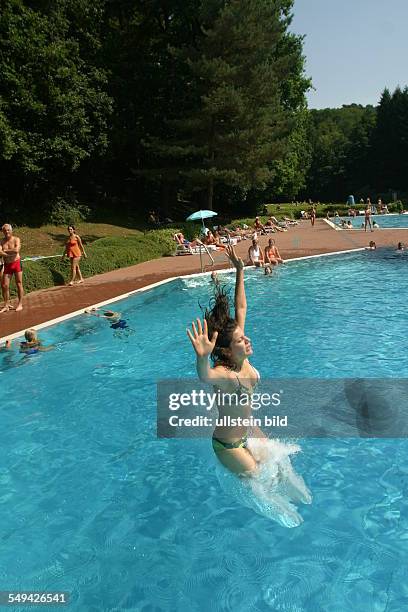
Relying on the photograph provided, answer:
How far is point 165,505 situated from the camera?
568 centimetres

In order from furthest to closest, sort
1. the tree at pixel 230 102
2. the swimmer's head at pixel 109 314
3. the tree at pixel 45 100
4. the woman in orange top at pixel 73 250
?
the tree at pixel 230 102, the tree at pixel 45 100, the woman in orange top at pixel 73 250, the swimmer's head at pixel 109 314

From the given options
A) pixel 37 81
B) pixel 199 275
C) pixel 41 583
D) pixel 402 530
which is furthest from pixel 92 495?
pixel 37 81

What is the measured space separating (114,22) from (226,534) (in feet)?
156

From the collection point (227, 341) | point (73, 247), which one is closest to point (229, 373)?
point (227, 341)

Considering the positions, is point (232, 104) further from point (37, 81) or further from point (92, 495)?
point (92, 495)

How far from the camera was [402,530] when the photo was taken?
16.4 feet

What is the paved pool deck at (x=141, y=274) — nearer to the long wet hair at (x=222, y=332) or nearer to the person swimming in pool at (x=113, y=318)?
the person swimming in pool at (x=113, y=318)

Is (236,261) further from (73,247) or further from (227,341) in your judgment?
(73,247)

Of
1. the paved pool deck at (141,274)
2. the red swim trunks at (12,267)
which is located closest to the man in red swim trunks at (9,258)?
the red swim trunks at (12,267)

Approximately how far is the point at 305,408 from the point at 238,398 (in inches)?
152

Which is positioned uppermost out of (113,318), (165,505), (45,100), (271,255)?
(45,100)

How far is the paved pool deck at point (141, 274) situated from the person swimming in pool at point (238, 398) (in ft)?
26.0

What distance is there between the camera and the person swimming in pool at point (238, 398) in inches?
162

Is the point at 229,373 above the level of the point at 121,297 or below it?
above
